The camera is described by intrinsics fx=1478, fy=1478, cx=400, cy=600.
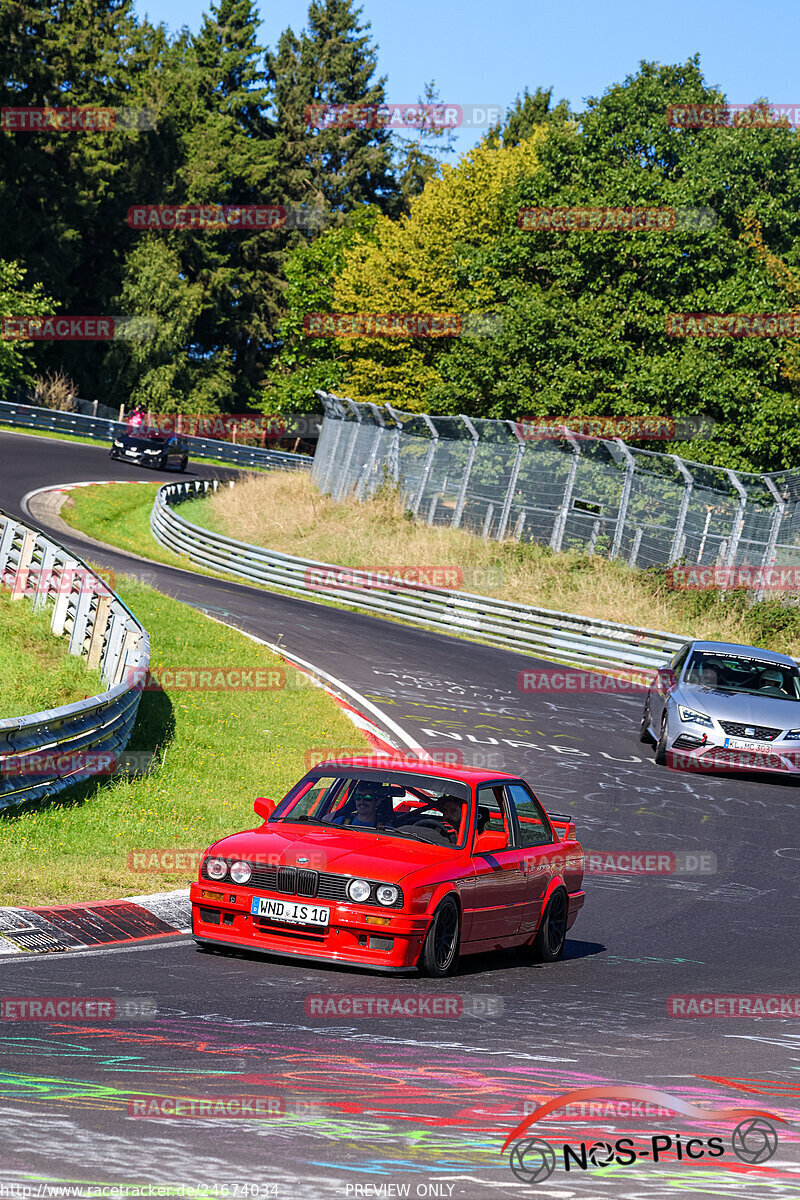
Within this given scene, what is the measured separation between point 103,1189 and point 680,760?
583 inches

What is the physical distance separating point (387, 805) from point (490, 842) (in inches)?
27.0

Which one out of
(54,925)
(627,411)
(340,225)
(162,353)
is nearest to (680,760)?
(54,925)

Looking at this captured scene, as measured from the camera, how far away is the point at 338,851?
28.0 ft

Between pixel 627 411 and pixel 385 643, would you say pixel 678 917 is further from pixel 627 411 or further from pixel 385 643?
pixel 627 411

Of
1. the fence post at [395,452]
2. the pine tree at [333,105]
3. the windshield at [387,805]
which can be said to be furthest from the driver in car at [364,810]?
the pine tree at [333,105]

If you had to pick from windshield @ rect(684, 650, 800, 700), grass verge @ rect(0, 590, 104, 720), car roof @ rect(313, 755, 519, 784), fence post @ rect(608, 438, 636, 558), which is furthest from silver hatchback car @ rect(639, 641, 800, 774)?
fence post @ rect(608, 438, 636, 558)

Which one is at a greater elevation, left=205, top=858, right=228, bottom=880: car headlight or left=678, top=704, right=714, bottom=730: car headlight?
left=205, top=858, right=228, bottom=880: car headlight

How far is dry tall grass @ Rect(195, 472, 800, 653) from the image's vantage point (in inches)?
1171

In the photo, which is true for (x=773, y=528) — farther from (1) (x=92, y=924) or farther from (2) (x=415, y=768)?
(1) (x=92, y=924)

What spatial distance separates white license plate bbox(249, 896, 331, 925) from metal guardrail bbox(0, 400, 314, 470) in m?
47.8

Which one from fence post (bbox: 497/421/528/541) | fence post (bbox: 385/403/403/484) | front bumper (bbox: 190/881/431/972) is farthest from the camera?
fence post (bbox: 385/403/403/484)

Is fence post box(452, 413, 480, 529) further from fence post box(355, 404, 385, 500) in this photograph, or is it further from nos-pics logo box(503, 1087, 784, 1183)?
nos-pics logo box(503, 1087, 784, 1183)

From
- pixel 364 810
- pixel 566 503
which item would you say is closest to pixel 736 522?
pixel 566 503

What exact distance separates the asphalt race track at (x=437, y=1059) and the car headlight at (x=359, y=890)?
1.58ft
